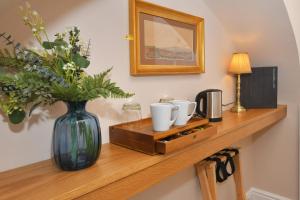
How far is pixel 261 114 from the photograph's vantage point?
161 centimetres

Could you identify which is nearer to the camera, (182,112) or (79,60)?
(79,60)

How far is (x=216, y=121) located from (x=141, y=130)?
2.07 ft

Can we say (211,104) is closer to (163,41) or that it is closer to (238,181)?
(163,41)

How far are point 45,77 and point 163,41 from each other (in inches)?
30.2

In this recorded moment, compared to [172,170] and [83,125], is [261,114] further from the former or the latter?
[83,125]

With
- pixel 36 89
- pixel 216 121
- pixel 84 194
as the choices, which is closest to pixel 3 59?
pixel 36 89

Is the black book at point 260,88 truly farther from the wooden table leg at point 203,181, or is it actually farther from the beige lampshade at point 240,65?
the wooden table leg at point 203,181

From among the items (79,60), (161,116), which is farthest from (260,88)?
(79,60)

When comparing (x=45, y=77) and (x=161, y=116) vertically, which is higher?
(x=45, y=77)

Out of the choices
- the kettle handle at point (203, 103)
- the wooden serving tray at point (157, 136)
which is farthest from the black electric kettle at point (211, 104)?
the wooden serving tray at point (157, 136)

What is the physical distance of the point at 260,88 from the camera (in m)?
1.85

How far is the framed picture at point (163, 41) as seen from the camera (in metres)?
1.15

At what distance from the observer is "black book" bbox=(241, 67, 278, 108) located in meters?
1.80

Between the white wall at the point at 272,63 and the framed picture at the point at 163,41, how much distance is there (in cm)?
35
